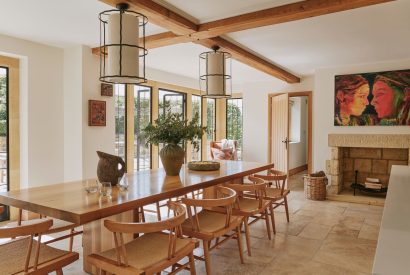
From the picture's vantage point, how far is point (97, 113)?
4.57 meters

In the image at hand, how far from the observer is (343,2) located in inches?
104

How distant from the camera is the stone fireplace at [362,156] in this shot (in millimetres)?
A: 5227

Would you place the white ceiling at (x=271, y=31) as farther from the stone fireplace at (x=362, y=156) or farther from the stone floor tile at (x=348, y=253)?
the stone floor tile at (x=348, y=253)

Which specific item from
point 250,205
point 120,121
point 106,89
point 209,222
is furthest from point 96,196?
point 120,121

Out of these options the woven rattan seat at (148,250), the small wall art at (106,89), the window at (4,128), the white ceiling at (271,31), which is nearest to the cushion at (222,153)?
the white ceiling at (271,31)

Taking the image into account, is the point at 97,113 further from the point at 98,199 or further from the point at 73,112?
the point at 98,199

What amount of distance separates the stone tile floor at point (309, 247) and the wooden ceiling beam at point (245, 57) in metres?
2.25

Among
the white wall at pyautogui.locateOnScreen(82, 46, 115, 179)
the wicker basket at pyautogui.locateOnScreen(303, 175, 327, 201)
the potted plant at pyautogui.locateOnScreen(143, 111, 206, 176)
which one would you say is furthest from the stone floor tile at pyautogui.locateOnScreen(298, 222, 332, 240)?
the white wall at pyautogui.locateOnScreen(82, 46, 115, 179)

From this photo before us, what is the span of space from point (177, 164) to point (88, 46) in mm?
2441

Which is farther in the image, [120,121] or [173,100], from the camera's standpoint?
[173,100]

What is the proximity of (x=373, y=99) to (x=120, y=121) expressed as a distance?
4429 millimetres

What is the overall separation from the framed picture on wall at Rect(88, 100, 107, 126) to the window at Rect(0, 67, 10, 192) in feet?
3.39

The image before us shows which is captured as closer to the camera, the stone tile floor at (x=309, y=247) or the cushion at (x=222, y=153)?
the stone tile floor at (x=309, y=247)

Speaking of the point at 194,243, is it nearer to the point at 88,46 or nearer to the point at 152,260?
the point at 152,260
